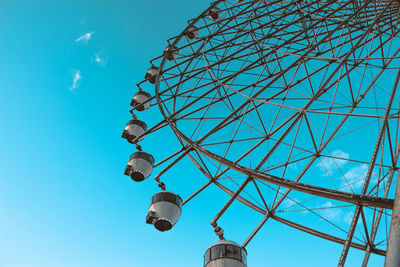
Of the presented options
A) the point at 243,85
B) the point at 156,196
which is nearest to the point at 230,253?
the point at 156,196

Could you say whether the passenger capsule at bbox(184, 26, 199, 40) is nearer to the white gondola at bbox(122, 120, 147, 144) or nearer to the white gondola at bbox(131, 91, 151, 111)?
the white gondola at bbox(131, 91, 151, 111)

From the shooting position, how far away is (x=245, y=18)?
1568cm

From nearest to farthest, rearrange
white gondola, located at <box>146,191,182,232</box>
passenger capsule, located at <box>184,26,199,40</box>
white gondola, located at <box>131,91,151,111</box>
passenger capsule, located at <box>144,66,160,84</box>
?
1. white gondola, located at <box>146,191,182,232</box>
2. white gondola, located at <box>131,91,151,111</box>
3. passenger capsule, located at <box>144,66,160,84</box>
4. passenger capsule, located at <box>184,26,199,40</box>

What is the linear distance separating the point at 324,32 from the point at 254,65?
3.15 metres

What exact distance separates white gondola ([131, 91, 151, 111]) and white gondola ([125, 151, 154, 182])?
16.1ft

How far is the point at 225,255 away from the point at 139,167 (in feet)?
15.7

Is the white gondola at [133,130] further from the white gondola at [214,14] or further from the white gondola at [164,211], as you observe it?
the white gondola at [214,14]

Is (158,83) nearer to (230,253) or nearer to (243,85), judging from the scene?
(243,85)

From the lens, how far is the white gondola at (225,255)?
4.58 m

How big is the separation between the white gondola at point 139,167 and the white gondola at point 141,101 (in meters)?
4.91

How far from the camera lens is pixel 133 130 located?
11570 millimetres

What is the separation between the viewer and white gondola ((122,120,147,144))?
37.6ft

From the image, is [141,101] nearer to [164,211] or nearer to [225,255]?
[164,211]

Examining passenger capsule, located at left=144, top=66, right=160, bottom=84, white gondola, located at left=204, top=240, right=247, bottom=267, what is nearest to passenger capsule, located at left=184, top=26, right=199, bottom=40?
passenger capsule, located at left=144, top=66, right=160, bottom=84
